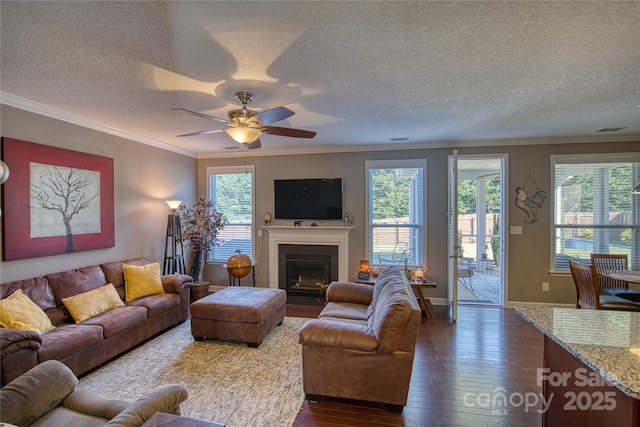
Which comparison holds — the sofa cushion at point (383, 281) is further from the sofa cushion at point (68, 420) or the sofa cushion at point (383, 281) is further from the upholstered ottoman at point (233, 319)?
the sofa cushion at point (68, 420)

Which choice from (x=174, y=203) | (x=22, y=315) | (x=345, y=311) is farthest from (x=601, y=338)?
(x=174, y=203)

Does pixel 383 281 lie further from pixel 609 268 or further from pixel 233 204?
pixel 233 204

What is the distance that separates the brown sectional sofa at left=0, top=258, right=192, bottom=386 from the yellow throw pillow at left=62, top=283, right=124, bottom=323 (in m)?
0.07

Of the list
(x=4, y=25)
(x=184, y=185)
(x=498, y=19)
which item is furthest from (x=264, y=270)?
(x=498, y=19)

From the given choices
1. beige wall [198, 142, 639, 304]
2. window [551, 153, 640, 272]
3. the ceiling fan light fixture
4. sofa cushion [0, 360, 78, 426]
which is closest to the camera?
sofa cushion [0, 360, 78, 426]

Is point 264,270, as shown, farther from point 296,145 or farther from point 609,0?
point 609,0

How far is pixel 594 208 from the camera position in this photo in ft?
14.4

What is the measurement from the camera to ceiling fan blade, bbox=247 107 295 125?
2.31 metres

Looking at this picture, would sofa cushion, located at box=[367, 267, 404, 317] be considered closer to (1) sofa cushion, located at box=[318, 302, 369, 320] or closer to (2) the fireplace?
(1) sofa cushion, located at box=[318, 302, 369, 320]

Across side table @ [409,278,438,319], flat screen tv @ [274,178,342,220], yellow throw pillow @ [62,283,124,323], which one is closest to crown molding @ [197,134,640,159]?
flat screen tv @ [274,178,342,220]

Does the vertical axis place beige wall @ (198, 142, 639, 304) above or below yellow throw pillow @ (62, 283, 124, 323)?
above

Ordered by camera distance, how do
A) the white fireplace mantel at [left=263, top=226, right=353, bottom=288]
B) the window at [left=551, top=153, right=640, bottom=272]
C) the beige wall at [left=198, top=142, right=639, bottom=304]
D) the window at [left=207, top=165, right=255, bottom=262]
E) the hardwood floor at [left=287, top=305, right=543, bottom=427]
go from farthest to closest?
the window at [left=207, top=165, right=255, bottom=262] < the white fireplace mantel at [left=263, top=226, right=353, bottom=288] < the beige wall at [left=198, top=142, right=639, bottom=304] < the window at [left=551, top=153, right=640, bottom=272] < the hardwood floor at [left=287, top=305, right=543, bottom=427]

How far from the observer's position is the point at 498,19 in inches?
64.6

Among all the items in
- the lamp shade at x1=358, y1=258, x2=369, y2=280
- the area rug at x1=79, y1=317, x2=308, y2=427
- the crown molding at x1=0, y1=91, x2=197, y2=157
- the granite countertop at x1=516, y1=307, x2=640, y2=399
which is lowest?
the area rug at x1=79, y1=317, x2=308, y2=427
